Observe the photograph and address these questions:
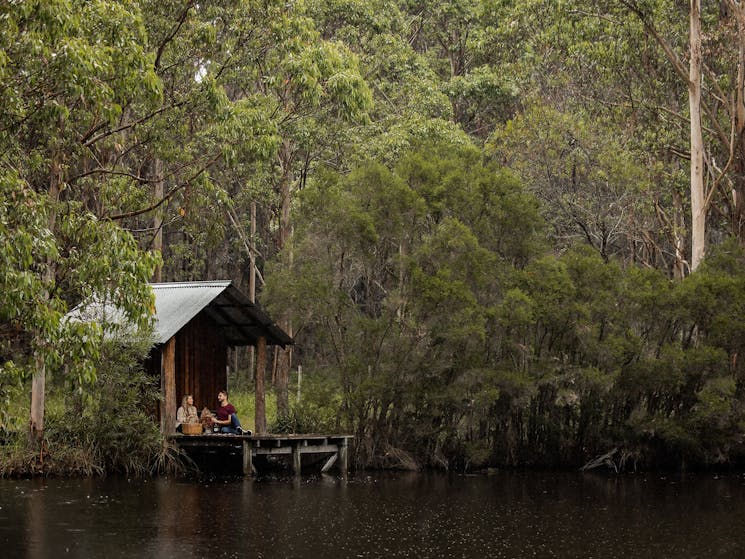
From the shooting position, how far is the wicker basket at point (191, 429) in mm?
25094

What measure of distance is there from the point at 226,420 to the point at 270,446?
1164 millimetres

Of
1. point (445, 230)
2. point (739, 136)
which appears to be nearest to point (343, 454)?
point (445, 230)

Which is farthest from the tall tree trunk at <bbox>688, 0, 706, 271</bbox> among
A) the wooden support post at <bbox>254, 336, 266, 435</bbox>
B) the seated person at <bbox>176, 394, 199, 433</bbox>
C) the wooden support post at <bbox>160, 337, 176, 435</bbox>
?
the wooden support post at <bbox>160, 337, 176, 435</bbox>

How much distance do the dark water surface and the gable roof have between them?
3.69 metres

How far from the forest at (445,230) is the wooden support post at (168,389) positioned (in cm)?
84

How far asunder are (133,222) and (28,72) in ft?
86.1

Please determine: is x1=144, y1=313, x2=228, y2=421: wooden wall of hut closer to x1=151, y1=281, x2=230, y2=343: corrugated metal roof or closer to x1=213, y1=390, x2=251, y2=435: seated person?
x1=151, y1=281, x2=230, y2=343: corrugated metal roof

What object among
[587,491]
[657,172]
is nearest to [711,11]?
[657,172]

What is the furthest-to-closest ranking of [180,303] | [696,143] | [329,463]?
1. [696,143]
2. [329,463]
3. [180,303]

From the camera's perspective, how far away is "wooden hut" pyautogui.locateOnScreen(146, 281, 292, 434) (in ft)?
81.7

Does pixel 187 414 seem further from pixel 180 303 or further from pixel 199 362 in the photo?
pixel 180 303

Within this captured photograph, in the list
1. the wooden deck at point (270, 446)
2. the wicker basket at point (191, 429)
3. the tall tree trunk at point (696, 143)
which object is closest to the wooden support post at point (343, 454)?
the wooden deck at point (270, 446)

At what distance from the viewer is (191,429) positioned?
2509 centimetres

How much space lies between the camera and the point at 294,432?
1059 inches
